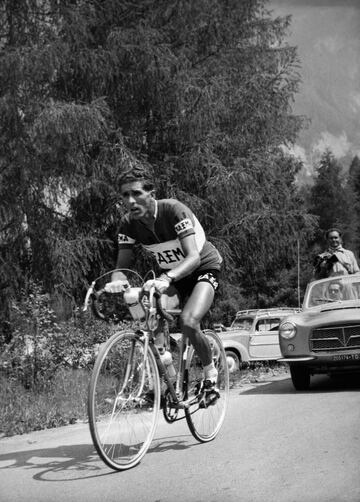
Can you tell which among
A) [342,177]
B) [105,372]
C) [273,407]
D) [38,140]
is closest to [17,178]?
[38,140]

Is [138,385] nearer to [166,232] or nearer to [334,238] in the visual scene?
[166,232]

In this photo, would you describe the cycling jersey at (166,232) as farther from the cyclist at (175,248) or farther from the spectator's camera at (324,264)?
the spectator's camera at (324,264)

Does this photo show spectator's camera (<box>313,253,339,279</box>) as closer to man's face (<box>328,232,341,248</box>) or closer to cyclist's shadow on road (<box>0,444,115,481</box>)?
man's face (<box>328,232,341,248</box>)

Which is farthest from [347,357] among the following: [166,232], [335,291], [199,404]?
[166,232]

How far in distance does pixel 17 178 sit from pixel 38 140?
83 centimetres

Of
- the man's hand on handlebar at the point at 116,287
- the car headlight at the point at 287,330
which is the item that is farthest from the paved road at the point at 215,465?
the car headlight at the point at 287,330

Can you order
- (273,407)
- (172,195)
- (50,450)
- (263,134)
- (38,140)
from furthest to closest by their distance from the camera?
(263,134) → (172,195) → (38,140) → (273,407) → (50,450)

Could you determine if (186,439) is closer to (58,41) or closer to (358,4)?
(358,4)

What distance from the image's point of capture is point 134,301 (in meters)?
4.89

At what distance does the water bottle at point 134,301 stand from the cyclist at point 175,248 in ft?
0.25

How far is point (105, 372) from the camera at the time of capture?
185 inches

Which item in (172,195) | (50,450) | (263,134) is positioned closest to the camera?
(50,450)

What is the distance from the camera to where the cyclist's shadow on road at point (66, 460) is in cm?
471

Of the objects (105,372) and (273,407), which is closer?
(105,372)
